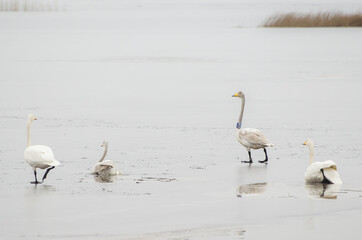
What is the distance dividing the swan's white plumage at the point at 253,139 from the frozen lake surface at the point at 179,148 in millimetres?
302

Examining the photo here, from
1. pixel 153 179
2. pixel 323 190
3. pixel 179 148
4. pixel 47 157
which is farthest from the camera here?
pixel 179 148

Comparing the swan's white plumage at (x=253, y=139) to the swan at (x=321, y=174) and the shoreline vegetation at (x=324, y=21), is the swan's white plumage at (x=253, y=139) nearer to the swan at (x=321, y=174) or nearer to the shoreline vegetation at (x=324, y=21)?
the swan at (x=321, y=174)

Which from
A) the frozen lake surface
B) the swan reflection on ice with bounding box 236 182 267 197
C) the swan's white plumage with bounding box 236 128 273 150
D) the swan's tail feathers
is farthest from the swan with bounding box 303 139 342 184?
the swan's white plumage with bounding box 236 128 273 150

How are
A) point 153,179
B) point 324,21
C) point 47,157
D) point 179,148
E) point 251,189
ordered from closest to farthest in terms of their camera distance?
point 251,189 < point 47,157 < point 153,179 < point 179,148 < point 324,21

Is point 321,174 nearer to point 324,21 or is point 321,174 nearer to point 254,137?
point 254,137

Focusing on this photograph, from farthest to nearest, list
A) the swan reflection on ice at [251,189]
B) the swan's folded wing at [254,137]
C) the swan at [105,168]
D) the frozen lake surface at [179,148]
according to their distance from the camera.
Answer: the swan's folded wing at [254,137] < the swan at [105,168] < the swan reflection on ice at [251,189] < the frozen lake surface at [179,148]

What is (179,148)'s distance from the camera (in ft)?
40.8

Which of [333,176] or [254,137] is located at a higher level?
[254,137]

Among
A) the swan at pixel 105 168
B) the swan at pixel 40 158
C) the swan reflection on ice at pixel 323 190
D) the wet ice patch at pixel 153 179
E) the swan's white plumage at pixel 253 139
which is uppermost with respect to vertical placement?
the swan's white plumage at pixel 253 139

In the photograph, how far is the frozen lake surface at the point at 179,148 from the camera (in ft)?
26.3

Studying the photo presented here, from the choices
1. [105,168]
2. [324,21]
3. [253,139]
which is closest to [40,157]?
[105,168]

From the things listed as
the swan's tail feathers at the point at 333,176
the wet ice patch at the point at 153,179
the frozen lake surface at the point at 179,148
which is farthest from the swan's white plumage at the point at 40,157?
the swan's tail feathers at the point at 333,176

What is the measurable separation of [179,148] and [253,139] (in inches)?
57.4

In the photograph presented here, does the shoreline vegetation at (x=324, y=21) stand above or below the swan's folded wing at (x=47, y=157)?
above
